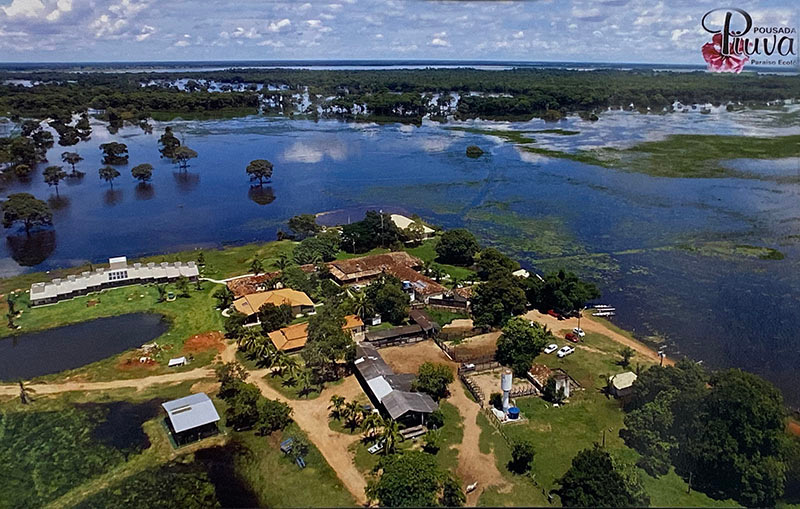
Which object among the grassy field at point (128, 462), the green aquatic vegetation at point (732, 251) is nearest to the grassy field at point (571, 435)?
the grassy field at point (128, 462)

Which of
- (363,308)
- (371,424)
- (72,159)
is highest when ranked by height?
(72,159)

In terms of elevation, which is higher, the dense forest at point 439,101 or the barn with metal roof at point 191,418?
the dense forest at point 439,101

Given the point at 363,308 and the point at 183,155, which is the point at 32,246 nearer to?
the point at 183,155

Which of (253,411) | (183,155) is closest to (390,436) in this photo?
(253,411)

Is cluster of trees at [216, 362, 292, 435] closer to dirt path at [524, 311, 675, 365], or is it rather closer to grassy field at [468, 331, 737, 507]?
grassy field at [468, 331, 737, 507]

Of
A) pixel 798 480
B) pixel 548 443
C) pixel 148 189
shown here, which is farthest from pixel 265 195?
pixel 798 480

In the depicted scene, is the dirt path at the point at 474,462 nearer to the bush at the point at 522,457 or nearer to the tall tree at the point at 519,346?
the bush at the point at 522,457

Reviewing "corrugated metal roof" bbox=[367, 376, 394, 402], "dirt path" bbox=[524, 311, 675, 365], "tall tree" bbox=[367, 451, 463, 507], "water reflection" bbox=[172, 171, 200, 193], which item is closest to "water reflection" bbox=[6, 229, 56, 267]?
"water reflection" bbox=[172, 171, 200, 193]
